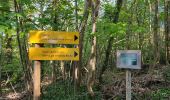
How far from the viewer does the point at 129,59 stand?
24.0ft

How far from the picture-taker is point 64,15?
13.3 meters

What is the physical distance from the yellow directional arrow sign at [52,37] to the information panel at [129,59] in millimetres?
1239

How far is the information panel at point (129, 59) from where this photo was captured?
23.5 ft

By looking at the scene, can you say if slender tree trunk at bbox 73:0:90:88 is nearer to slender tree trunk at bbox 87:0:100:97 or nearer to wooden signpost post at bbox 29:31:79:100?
slender tree trunk at bbox 87:0:100:97

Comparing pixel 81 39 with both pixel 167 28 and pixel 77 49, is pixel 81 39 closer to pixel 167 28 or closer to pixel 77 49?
pixel 77 49

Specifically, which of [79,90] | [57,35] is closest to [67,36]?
[57,35]

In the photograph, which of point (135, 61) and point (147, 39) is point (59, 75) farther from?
point (135, 61)

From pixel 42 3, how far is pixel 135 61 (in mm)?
7654

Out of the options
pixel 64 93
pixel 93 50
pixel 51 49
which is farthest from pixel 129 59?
pixel 64 93

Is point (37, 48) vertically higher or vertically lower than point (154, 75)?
higher

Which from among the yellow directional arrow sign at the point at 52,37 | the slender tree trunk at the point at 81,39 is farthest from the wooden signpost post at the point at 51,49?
the slender tree trunk at the point at 81,39

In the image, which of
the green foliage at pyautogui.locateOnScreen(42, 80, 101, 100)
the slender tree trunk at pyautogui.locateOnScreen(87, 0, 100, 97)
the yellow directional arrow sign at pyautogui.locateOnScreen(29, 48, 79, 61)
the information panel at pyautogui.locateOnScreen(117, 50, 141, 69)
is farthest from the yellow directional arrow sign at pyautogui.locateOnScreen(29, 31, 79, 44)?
the green foliage at pyautogui.locateOnScreen(42, 80, 101, 100)

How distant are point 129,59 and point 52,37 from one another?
1860 millimetres

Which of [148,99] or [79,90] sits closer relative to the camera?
[148,99]
